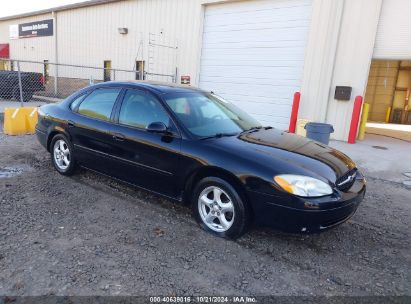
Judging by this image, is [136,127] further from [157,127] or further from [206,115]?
[206,115]

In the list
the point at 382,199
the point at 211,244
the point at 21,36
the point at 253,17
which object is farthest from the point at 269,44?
the point at 21,36

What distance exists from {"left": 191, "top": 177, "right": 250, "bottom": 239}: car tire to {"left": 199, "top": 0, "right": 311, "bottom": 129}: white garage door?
7349 mm

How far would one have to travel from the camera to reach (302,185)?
9.73 ft

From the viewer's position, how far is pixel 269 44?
10.3 m

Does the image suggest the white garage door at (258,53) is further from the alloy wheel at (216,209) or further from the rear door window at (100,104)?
the alloy wheel at (216,209)

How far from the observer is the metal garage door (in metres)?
8.20

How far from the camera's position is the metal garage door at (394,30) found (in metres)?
8.20

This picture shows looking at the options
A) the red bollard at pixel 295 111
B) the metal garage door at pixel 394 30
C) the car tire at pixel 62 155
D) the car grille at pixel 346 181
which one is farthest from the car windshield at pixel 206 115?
the metal garage door at pixel 394 30

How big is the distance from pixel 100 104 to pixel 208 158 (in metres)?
1.95

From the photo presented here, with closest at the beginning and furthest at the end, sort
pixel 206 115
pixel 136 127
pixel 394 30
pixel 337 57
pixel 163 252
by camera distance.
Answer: pixel 163 252
pixel 136 127
pixel 206 115
pixel 394 30
pixel 337 57

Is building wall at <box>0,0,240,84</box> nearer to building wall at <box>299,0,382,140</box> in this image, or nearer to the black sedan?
building wall at <box>299,0,382,140</box>

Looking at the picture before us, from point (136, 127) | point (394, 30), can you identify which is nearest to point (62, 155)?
point (136, 127)

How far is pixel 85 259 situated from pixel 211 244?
1.18 meters

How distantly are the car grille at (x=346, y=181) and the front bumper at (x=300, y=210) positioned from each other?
67 mm
